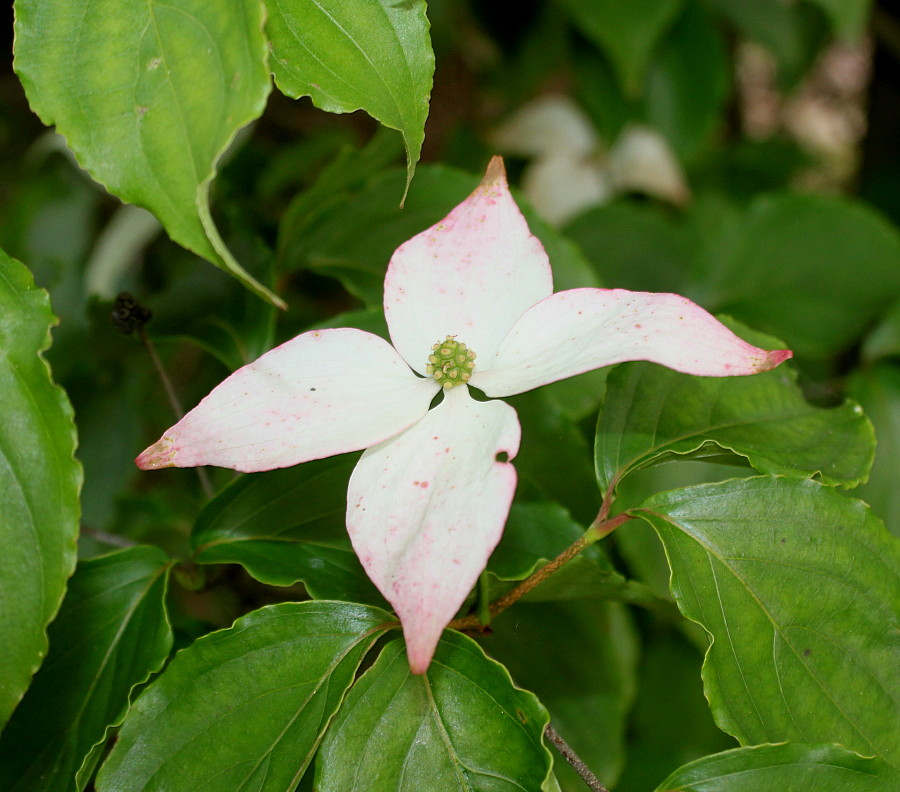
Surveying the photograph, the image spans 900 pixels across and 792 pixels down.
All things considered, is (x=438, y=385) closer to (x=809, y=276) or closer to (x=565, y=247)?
(x=565, y=247)

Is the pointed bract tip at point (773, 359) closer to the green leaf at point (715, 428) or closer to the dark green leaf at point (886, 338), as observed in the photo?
the green leaf at point (715, 428)

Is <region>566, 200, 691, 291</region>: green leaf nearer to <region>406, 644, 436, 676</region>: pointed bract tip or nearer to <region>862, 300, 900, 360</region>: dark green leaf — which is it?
<region>862, 300, 900, 360</region>: dark green leaf

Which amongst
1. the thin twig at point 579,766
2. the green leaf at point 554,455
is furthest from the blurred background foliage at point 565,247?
the thin twig at point 579,766

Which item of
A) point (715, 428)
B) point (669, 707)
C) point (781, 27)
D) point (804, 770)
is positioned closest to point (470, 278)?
point (715, 428)

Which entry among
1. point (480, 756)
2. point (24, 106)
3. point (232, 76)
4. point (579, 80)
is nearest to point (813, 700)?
point (480, 756)

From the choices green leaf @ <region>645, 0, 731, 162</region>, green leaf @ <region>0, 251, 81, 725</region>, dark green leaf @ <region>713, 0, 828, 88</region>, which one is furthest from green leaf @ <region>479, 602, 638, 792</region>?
dark green leaf @ <region>713, 0, 828, 88</region>
